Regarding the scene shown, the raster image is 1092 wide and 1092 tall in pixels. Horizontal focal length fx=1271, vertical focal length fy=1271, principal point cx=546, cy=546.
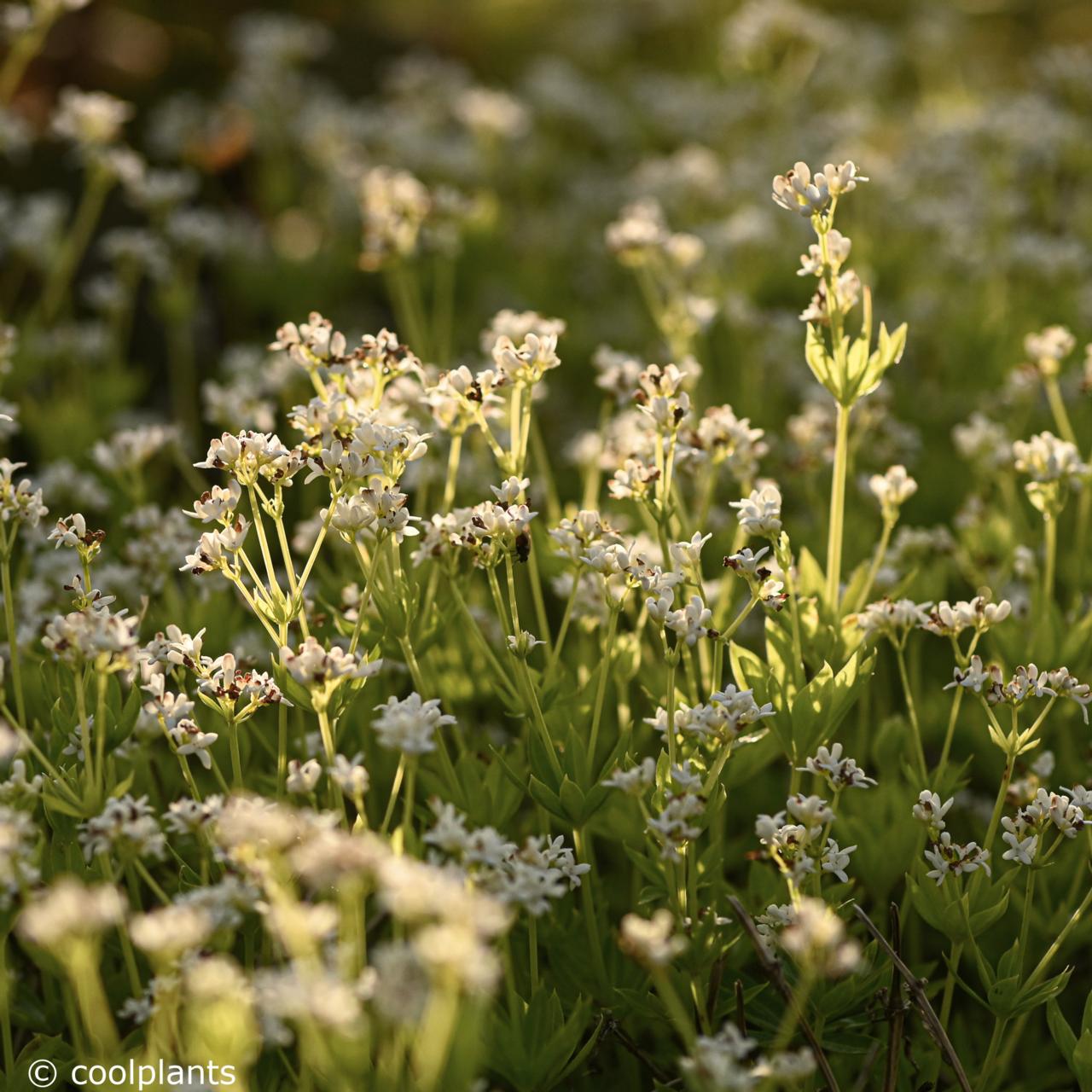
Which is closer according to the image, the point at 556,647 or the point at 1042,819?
the point at 1042,819

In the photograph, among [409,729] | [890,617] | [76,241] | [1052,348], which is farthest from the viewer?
[76,241]

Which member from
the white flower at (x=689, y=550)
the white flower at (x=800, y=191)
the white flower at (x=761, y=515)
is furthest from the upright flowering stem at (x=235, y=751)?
the white flower at (x=800, y=191)

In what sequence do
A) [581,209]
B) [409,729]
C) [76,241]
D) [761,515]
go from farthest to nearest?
[581,209] → [76,241] → [761,515] → [409,729]

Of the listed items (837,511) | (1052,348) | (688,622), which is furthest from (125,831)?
(1052,348)

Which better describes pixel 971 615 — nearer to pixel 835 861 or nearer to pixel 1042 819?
pixel 1042 819

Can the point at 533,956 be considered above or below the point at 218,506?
below

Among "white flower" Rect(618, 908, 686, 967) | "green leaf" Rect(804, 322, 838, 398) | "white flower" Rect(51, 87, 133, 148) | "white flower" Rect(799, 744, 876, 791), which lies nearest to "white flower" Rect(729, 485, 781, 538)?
"green leaf" Rect(804, 322, 838, 398)

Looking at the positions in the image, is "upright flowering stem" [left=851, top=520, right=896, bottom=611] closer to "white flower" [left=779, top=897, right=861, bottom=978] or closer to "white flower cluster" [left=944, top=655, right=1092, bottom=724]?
"white flower cluster" [left=944, top=655, right=1092, bottom=724]

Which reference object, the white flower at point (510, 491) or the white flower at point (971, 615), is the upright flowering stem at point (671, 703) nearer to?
the white flower at point (510, 491)

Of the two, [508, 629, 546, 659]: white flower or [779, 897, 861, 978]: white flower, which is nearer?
[779, 897, 861, 978]: white flower

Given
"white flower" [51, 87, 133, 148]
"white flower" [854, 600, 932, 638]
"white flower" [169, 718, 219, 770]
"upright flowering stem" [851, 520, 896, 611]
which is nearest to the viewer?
"white flower" [169, 718, 219, 770]

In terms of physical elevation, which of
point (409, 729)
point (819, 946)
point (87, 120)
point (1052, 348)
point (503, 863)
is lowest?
point (503, 863)
